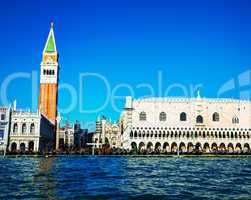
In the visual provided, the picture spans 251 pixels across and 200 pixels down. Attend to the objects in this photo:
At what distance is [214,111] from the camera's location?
96438 mm

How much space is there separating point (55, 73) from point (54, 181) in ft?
280

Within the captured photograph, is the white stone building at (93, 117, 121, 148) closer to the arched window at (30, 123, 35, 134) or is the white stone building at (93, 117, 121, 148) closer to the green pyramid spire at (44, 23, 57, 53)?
the green pyramid spire at (44, 23, 57, 53)

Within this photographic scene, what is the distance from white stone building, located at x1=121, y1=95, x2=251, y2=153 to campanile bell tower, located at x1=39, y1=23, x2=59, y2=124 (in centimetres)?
2164

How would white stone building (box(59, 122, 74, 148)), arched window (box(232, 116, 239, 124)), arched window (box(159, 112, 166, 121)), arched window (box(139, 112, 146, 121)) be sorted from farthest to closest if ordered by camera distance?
white stone building (box(59, 122, 74, 148))
arched window (box(232, 116, 239, 124))
arched window (box(159, 112, 166, 121))
arched window (box(139, 112, 146, 121))

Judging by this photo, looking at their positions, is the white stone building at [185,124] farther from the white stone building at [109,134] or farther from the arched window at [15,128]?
the white stone building at [109,134]

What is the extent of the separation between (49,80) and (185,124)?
3651 centimetres

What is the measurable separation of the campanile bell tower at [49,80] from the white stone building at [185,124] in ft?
71.0

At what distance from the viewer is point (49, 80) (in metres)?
108

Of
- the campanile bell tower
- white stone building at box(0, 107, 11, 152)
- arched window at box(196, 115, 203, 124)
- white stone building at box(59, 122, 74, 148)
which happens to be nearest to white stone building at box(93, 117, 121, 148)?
white stone building at box(59, 122, 74, 148)

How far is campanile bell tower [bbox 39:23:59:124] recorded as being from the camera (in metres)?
106

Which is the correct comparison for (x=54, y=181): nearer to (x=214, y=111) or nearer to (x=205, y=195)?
(x=205, y=195)

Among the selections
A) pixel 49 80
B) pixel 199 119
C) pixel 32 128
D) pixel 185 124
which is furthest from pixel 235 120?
pixel 49 80

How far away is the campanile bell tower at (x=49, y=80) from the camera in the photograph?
349 ft

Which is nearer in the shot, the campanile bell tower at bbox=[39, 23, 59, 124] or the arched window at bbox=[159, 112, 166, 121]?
the arched window at bbox=[159, 112, 166, 121]
